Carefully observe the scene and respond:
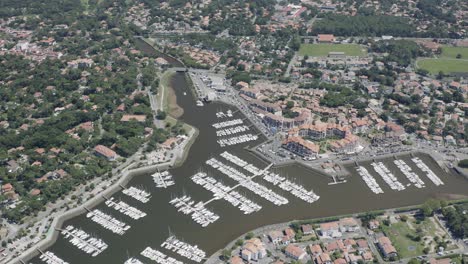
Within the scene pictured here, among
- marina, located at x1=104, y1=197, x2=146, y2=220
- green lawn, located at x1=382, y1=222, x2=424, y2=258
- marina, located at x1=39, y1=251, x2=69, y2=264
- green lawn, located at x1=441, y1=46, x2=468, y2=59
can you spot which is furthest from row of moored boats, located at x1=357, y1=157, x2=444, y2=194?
green lawn, located at x1=441, y1=46, x2=468, y2=59

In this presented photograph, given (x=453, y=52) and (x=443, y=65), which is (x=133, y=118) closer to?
(x=443, y=65)

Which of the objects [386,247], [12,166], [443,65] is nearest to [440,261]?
[386,247]

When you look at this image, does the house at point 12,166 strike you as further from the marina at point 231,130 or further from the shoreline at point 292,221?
the shoreline at point 292,221

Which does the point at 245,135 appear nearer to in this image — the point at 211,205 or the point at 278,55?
the point at 211,205

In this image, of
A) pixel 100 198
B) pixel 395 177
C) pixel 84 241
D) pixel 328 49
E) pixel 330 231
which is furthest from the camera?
pixel 328 49

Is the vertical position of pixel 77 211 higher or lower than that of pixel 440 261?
higher

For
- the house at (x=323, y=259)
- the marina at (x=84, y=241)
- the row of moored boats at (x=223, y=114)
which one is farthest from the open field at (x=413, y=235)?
the row of moored boats at (x=223, y=114)

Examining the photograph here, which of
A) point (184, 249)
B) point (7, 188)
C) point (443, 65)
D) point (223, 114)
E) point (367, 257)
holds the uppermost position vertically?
point (443, 65)
